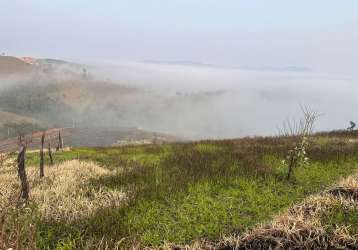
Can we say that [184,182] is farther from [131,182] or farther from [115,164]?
[115,164]

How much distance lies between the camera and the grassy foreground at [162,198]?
8.91m

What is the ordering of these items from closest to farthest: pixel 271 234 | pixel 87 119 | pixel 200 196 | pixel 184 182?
pixel 271 234, pixel 200 196, pixel 184 182, pixel 87 119

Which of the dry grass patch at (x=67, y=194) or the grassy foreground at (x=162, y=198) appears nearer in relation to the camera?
the grassy foreground at (x=162, y=198)

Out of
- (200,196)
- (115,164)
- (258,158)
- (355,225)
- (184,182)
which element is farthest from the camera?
(115,164)

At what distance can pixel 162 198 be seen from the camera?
11.5m

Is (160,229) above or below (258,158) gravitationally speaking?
below

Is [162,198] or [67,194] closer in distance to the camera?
[162,198]

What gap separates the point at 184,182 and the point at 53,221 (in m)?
4.57

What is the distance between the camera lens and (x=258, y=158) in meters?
16.9

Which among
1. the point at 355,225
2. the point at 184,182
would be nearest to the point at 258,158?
the point at 184,182

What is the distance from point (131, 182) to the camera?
44.8 feet

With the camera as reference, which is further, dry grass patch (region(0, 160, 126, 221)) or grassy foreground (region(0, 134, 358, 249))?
dry grass patch (region(0, 160, 126, 221))

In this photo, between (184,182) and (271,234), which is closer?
(271,234)

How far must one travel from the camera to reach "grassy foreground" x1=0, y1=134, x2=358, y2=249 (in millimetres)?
8914
